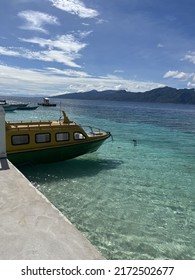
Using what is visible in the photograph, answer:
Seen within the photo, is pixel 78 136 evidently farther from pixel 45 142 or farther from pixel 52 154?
pixel 45 142

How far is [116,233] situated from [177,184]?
822cm

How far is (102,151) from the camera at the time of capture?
27.8 meters

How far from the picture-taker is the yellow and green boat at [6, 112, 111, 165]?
742 inches

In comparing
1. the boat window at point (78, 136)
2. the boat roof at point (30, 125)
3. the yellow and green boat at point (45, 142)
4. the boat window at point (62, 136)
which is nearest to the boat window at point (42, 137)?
the yellow and green boat at point (45, 142)

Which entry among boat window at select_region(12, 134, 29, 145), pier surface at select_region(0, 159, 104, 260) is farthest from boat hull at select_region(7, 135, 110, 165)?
pier surface at select_region(0, 159, 104, 260)

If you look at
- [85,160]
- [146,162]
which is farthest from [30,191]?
[146,162]

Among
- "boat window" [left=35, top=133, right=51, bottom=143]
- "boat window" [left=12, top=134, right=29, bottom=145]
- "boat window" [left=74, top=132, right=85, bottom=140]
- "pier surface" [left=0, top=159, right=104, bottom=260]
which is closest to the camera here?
"pier surface" [left=0, top=159, right=104, bottom=260]

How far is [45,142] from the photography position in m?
20.0

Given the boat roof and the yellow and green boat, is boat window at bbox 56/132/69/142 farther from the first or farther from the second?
the boat roof

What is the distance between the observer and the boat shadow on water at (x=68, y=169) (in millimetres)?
18641

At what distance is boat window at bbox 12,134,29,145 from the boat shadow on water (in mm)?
1829

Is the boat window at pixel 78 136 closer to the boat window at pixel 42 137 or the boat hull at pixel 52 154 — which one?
the boat hull at pixel 52 154

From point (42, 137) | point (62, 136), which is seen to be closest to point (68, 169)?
point (62, 136)
